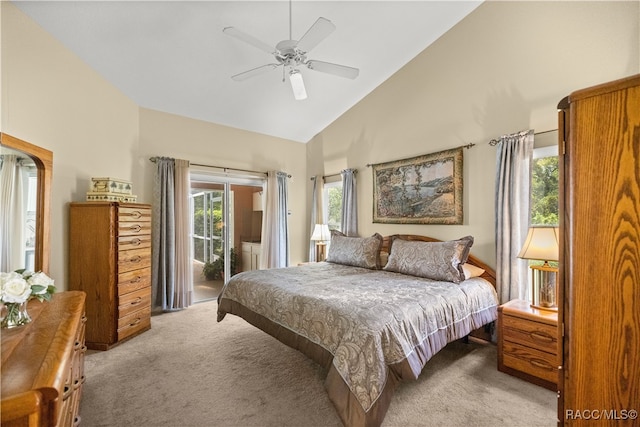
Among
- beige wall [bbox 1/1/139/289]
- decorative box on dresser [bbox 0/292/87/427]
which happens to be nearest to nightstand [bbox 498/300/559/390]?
decorative box on dresser [bbox 0/292/87/427]

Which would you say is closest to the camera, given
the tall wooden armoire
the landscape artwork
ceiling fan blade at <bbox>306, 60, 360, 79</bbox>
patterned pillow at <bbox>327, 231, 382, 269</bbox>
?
the tall wooden armoire

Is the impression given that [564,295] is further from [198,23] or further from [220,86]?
[220,86]

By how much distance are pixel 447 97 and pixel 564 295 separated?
3.21 m

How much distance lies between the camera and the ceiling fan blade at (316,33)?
2127mm

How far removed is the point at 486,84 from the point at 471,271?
6.93ft

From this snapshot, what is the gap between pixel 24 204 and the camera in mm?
2154

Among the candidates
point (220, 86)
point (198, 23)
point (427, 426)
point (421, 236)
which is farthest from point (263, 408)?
point (220, 86)

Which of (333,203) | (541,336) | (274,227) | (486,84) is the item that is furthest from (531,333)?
(274,227)

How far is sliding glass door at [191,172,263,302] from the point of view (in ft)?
15.4

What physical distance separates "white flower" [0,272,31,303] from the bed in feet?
5.16

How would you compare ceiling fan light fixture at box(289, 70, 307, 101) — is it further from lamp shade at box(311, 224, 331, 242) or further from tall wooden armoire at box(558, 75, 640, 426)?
lamp shade at box(311, 224, 331, 242)

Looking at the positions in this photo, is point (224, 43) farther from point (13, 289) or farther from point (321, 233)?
point (321, 233)

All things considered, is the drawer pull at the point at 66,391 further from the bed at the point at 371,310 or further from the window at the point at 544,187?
the window at the point at 544,187

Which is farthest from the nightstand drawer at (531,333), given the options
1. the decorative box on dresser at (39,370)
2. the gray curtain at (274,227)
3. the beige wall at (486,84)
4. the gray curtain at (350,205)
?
the gray curtain at (274,227)
